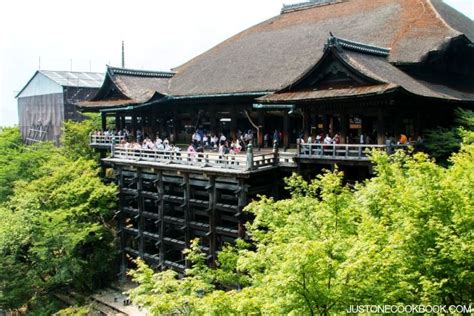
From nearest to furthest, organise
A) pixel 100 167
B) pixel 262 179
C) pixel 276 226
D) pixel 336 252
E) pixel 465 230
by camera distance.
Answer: pixel 465 230
pixel 336 252
pixel 276 226
pixel 262 179
pixel 100 167

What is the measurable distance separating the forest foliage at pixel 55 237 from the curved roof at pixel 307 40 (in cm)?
878

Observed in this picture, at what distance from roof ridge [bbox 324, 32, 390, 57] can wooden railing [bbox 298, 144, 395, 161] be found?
4.55m

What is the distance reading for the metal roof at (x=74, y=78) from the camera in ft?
144

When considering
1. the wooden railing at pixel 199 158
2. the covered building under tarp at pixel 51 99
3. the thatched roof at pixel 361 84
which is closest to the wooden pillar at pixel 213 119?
the wooden railing at pixel 199 158

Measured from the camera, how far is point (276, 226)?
599 inches

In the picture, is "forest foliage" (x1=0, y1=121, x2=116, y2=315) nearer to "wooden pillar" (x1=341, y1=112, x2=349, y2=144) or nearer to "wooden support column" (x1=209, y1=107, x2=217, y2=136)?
"wooden support column" (x1=209, y1=107, x2=217, y2=136)

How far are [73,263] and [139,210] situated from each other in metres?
4.60

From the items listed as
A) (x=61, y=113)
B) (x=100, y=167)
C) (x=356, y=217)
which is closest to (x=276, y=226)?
(x=356, y=217)

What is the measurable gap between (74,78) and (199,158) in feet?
91.4

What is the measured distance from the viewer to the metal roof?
43812mm

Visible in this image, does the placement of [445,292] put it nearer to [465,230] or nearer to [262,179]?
[465,230]

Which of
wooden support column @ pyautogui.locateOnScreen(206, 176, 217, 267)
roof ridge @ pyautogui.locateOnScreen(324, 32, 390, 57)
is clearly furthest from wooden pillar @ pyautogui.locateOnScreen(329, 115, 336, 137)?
wooden support column @ pyautogui.locateOnScreen(206, 176, 217, 267)

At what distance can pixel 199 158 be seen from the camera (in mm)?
22953

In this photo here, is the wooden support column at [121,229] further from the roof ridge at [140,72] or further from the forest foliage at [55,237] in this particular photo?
the roof ridge at [140,72]
